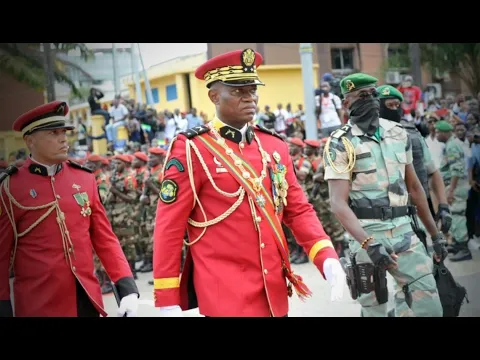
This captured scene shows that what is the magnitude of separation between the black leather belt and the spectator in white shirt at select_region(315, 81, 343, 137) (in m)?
8.78

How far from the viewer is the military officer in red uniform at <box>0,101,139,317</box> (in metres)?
4.15

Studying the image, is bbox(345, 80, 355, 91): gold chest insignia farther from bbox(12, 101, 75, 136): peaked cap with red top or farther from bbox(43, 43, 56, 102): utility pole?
bbox(43, 43, 56, 102): utility pole

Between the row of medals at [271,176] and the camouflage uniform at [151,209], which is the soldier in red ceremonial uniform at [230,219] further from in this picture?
the camouflage uniform at [151,209]

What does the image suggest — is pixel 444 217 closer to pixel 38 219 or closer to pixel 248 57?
pixel 248 57

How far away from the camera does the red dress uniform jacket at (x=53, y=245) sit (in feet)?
13.6

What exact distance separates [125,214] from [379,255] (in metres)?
7.41

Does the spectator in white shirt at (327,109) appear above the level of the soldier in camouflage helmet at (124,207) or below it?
above

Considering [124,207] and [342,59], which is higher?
[342,59]

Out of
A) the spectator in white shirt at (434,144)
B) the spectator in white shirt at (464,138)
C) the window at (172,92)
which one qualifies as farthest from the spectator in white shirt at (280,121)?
the spectator in white shirt at (464,138)

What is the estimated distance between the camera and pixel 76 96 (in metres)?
11.3

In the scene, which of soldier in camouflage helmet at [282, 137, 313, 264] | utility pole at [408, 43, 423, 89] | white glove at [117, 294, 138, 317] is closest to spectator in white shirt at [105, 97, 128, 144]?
soldier in camouflage helmet at [282, 137, 313, 264]

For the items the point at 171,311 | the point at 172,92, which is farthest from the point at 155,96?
the point at 171,311

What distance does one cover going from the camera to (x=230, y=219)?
3.83 meters

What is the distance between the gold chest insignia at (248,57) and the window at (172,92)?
14875 mm
